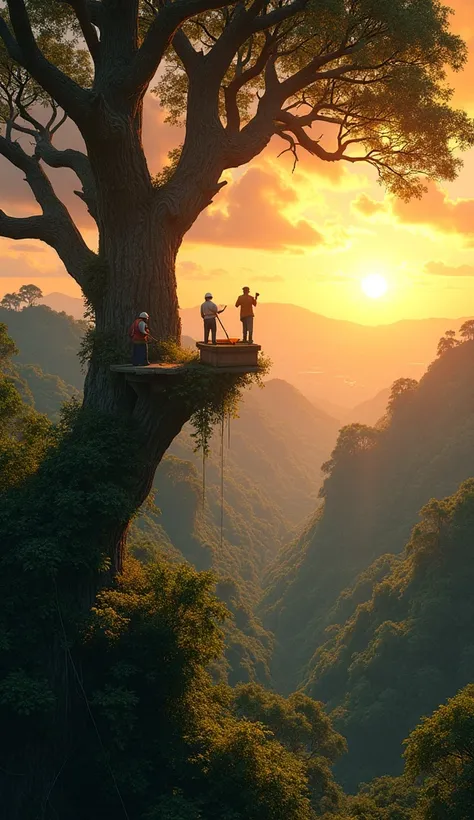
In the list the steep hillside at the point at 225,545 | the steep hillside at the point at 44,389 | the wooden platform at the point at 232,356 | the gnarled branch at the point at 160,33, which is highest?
the gnarled branch at the point at 160,33

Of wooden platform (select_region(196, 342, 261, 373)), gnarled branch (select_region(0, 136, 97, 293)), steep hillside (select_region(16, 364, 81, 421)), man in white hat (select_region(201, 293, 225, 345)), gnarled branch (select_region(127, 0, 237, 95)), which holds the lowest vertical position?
steep hillside (select_region(16, 364, 81, 421))

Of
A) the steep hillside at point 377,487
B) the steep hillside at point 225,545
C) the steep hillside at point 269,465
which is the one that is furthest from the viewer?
the steep hillside at point 269,465

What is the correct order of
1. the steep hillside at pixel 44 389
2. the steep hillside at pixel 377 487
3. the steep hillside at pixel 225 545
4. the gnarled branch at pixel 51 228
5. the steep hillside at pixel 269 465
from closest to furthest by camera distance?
1. the gnarled branch at pixel 51 228
2. the steep hillside at pixel 225 545
3. the steep hillside at pixel 377 487
4. the steep hillside at pixel 44 389
5. the steep hillside at pixel 269 465

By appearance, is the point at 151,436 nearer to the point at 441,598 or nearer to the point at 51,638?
the point at 51,638

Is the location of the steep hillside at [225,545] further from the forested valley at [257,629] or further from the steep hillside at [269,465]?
the steep hillside at [269,465]

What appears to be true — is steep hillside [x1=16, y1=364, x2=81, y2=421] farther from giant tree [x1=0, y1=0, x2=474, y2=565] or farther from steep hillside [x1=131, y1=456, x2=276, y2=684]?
giant tree [x1=0, y1=0, x2=474, y2=565]

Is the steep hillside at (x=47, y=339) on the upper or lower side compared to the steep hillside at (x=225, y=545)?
upper

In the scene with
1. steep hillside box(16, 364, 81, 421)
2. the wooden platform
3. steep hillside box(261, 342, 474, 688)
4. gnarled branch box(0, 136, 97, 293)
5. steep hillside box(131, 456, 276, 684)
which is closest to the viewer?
the wooden platform

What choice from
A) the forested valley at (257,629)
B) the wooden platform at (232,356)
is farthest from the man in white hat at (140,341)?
the forested valley at (257,629)

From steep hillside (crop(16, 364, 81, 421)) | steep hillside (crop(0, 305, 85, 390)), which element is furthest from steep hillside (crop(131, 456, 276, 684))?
steep hillside (crop(0, 305, 85, 390))
